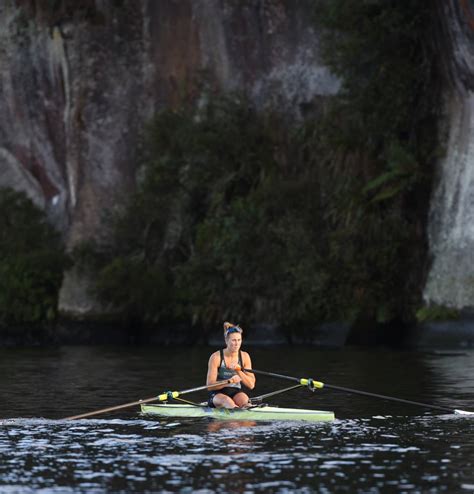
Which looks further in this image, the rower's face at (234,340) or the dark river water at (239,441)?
the rower's face at (234,340)

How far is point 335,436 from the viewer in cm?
2041

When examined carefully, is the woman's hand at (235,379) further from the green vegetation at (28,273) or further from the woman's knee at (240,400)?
the green vegetation at (28,273)

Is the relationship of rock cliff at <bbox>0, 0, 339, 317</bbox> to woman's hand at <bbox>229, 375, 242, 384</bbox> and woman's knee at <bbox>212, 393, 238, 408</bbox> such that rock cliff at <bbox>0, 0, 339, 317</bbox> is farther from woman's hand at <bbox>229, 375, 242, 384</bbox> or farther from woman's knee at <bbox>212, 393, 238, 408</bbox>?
woman's hand at <bbox>229, 375, 242, 384</bbox>

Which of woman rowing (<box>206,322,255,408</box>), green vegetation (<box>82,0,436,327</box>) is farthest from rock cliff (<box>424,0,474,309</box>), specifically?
woman rowing (<box>206,322,255,408</box>)

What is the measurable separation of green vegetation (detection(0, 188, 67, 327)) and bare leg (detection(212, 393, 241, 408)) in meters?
30.1

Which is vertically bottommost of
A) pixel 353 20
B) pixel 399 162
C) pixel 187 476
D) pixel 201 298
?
pixel 187 476

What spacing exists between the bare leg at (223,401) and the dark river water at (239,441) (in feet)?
1.33

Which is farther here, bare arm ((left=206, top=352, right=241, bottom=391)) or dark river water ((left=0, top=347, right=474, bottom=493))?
bare arm ((left=206, top=352, right=241, bottom=391))

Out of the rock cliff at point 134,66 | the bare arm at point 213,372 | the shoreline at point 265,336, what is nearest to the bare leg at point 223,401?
the bare arm at point 213,372

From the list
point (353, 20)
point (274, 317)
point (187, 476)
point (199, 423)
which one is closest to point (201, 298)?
point (274, 317)

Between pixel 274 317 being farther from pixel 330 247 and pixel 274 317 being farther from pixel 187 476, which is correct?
pixel 187 476

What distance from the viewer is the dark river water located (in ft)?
53.8

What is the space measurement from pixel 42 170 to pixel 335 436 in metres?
41.9

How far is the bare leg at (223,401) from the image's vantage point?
23312 millimetres
